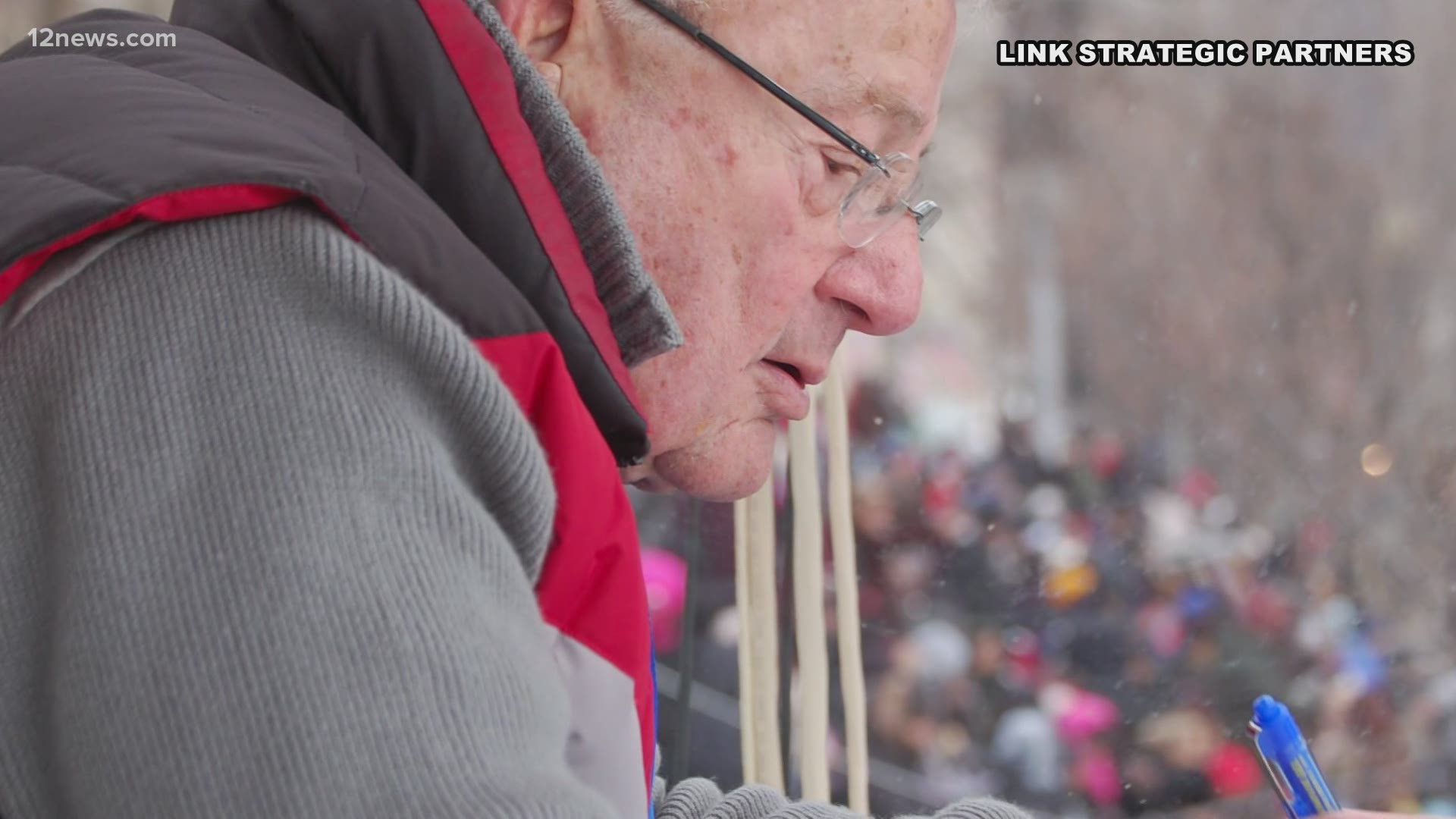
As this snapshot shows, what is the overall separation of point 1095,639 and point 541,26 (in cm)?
117

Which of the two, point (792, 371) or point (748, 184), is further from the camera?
point (792, 371)

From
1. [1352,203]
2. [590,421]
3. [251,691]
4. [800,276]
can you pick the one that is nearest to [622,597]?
[590,421]

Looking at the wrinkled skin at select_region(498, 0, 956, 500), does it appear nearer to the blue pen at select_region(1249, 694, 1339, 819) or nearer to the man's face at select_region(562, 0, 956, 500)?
the man's face at select_region(562, 0, 956, 500)

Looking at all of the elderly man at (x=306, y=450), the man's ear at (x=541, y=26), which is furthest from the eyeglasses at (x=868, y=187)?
the elderly man at (x=306, y=450)

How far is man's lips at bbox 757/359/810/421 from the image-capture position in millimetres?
873

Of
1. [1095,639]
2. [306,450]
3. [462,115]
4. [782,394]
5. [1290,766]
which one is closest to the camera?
[306,450]

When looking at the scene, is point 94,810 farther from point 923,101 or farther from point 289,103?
point 923,101

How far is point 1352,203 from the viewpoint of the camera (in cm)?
166

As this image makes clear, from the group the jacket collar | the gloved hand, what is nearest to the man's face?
the jacket collar

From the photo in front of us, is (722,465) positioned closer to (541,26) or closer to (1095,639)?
(541,26)

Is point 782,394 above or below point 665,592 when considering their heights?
below

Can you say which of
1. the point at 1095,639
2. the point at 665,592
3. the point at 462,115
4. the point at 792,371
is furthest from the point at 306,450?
the point at 1095,639

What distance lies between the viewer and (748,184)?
0.78m

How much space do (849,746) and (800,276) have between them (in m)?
0.87
